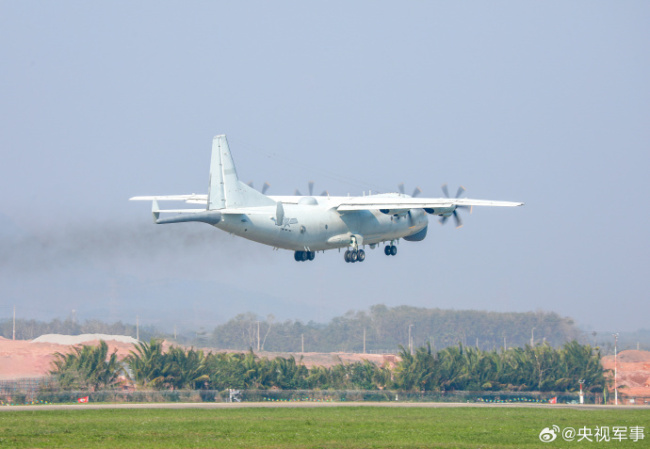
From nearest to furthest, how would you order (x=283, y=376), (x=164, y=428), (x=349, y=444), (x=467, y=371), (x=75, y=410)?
(x=349, y=444)
(x=164, y=428)
(x=75, y=410)
(x=283, y=376)
(x=467, y=371)

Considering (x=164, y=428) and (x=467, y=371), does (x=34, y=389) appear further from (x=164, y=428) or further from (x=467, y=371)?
(x=467, y=371)

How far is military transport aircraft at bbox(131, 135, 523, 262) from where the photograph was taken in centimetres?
5412

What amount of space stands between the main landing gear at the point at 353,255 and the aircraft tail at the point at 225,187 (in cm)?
885

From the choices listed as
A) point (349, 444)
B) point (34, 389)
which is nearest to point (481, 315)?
point (34, 389)

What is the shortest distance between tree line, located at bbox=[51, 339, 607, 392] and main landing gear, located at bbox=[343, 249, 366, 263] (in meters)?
21.2

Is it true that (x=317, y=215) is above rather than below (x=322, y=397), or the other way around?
above

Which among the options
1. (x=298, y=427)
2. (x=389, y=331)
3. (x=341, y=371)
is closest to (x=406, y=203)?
(x=298, y=427)

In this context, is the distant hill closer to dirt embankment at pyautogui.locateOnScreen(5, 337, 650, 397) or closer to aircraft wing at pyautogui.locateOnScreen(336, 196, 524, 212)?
dirt embankment at pyautogui.locateOnScreen(5, 337, 650, 397)

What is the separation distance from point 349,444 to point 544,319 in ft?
385

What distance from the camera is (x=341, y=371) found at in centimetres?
8588

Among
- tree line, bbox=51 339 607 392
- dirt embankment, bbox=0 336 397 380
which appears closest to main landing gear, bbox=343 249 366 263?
tree line, bbox=51 339 607 392

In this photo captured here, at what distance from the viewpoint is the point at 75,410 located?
52.3 meters

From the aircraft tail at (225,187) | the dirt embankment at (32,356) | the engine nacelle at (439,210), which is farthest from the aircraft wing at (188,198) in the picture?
the dirt embankment at (32,356)

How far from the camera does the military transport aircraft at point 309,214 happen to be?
54125 mm
